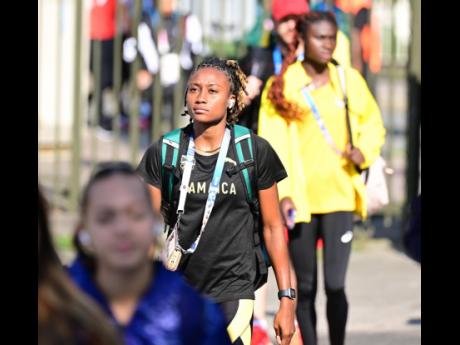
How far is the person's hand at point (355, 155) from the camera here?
701cm

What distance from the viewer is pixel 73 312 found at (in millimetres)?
2957

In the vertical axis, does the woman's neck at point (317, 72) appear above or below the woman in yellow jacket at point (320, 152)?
above

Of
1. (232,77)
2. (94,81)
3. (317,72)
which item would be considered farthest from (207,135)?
(94,81)

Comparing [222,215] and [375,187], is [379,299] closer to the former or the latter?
[375,187]

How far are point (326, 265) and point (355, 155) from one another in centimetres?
60

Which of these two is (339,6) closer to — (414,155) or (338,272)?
(414,155)

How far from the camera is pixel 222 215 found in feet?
17.7

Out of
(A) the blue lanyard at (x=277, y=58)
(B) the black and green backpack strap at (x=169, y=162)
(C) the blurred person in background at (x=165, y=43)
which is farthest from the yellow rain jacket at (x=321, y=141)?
(C) the blurred person in background at (x=165, y=43)

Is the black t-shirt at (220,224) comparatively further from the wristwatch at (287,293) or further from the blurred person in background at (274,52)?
the blurred person in background at (274,52)

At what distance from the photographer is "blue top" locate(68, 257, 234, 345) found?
136 inches

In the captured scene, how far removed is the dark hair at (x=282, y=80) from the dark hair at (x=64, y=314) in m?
3.97

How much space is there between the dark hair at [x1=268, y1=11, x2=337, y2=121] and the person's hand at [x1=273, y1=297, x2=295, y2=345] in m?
1.71

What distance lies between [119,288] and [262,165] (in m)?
2.01
